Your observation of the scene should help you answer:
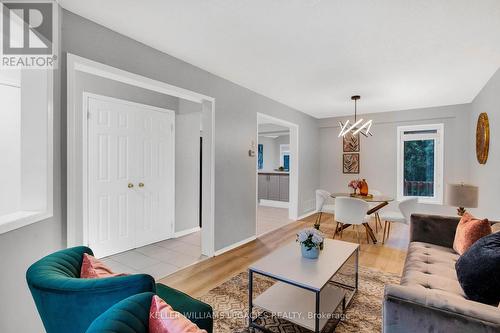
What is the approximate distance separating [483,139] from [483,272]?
3.18m

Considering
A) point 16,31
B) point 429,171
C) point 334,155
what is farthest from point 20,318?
point 429,171

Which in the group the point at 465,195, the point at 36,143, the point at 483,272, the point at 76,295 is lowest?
the point at 483,272

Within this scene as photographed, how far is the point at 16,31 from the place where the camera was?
5.39 feet

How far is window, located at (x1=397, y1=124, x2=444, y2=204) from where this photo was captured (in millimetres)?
5211

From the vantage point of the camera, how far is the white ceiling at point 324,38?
6.25 ft

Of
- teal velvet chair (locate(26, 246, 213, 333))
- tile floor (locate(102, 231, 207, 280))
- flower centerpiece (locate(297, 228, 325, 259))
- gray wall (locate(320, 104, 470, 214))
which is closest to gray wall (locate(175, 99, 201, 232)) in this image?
tile floor (locate(102, 231, 207, 280))

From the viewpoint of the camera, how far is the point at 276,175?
25.0 ft

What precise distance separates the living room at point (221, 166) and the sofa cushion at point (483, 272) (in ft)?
0.04

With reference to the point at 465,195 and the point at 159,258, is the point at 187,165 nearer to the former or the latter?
the point at 159,258

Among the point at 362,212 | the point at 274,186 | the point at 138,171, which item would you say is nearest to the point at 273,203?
the point at 274,186

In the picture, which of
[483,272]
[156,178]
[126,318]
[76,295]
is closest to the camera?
[126,318]

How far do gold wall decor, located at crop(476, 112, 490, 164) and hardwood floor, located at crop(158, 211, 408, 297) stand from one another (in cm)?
171

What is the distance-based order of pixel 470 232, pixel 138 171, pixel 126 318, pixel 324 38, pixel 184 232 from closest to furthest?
1. pixel 126 318
2. pixel 470 232
3. pixel 324 38
4. pixel 138 171
5. pixel 184 232

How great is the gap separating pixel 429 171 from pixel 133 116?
5.98 metres
